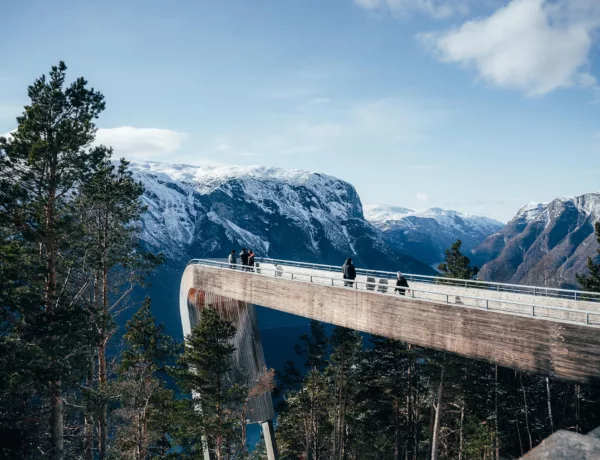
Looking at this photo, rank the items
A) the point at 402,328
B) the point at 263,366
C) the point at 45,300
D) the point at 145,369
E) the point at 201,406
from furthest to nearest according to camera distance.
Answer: the point at 263,366 → the point at 201,406 → the point at 145,369 → the point at 45,300 → the point at 402,328

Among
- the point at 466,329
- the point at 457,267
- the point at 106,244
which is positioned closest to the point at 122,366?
the point at 106,244

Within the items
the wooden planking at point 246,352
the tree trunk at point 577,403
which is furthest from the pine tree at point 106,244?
the tree trunk at point 577,403

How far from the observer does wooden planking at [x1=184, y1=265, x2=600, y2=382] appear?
9.36m

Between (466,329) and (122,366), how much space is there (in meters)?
19.0

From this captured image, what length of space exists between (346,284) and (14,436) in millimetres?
14387

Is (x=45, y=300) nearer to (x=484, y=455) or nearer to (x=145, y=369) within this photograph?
(x=145, y=369)

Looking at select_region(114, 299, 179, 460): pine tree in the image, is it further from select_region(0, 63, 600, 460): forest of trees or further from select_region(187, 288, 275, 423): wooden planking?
select_region(187, 288, 275, 423): wooden planking

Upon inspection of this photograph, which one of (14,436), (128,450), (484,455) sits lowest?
(484,455)

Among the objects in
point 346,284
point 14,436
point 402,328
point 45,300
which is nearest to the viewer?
point 402,328

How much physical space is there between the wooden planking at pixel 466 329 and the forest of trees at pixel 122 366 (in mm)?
908

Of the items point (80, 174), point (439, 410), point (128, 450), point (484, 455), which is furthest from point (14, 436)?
point (484, 455)

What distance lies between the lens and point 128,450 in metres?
23.6

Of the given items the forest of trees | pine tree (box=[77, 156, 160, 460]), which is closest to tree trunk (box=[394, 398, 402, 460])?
the forest of trees

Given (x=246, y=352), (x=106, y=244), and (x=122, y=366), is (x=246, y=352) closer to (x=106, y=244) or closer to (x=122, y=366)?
(x=122, y=366)
